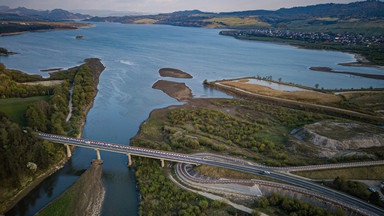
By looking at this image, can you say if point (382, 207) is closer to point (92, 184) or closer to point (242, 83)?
point (92, 184)

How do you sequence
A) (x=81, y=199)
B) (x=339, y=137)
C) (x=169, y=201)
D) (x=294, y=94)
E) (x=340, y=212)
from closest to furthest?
(x=340, y=212) < (x=169, y=201) < (x=81, y=199) < (x=339, y=137) < (x=294, y=94)

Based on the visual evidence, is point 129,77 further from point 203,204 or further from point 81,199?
point 203,204

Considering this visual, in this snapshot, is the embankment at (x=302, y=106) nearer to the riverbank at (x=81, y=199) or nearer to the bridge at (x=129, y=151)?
the bridge at (x=129, y=151)

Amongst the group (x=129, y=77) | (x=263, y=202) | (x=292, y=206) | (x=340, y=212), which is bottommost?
(x=263, y=202)

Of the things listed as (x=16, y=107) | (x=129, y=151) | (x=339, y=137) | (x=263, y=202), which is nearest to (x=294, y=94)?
(x=339, y=137)

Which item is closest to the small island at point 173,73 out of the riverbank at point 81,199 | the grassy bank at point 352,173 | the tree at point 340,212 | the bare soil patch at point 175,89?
the bare soil patch at point 175,89
